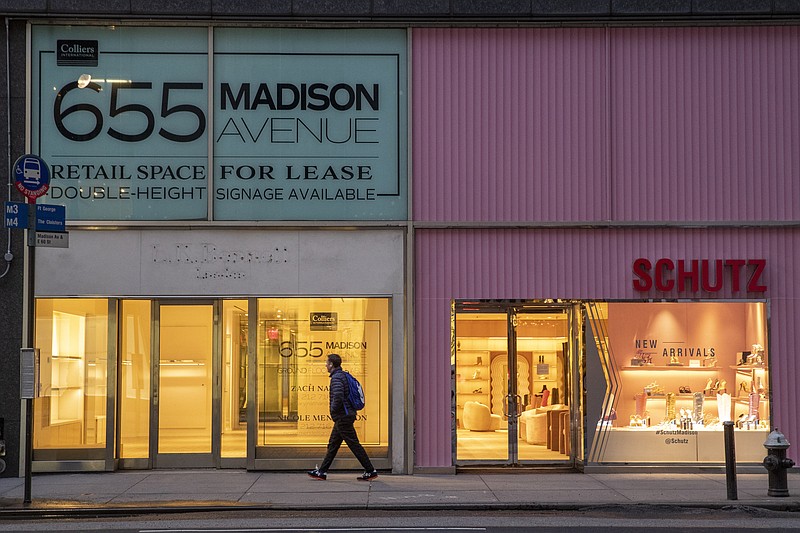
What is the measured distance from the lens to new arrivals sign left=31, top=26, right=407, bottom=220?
48.9 ft

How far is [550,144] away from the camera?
590 inches

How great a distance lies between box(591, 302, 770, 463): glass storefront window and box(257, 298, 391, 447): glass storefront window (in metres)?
3.42

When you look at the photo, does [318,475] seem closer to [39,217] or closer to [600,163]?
[39,217]

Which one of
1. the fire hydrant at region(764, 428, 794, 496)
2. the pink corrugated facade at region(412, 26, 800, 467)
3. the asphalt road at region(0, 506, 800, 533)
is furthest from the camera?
the pink corrugated facade at region(412, 26, 800, 467)

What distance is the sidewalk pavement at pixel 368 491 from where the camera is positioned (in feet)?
38.4

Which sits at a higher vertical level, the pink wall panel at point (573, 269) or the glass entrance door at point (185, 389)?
the pink wall panel at point (573, 269)

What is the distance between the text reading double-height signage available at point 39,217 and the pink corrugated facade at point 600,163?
5277 millimetres

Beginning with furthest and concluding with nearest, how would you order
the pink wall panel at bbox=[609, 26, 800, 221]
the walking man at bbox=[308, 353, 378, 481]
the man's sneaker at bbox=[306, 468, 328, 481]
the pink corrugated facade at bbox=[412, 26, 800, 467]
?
the pink wall panel at bbox=[609, 26, 800, 221], the pink corrugated facade at bbox=[412, 26, 800, 467], the man's sneaker at bbox=[306, 468, 328, 481], the walking man at bbox=[308, 353, 378, 481]

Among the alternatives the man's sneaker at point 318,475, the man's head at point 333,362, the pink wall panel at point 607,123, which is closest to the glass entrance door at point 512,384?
the pink wall panel at point 607,123

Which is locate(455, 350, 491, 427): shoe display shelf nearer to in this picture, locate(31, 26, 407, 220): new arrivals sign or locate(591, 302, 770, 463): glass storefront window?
locate(591, 302, 770, 463): glass storefront window

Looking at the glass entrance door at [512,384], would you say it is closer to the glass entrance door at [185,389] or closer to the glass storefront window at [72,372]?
the glass entrance door at [185,389]

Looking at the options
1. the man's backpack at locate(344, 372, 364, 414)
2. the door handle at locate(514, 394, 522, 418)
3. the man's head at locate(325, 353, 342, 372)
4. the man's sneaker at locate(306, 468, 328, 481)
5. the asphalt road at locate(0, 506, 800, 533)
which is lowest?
the asphalt road at locate(0, 506, 800, 533)

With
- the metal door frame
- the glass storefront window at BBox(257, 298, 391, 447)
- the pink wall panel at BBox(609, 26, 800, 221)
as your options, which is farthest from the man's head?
the pink wall panel at BBox(609, 26, 800, 221)

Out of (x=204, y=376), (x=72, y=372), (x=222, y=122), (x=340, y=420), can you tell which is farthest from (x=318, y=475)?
(x=222, y=122)
